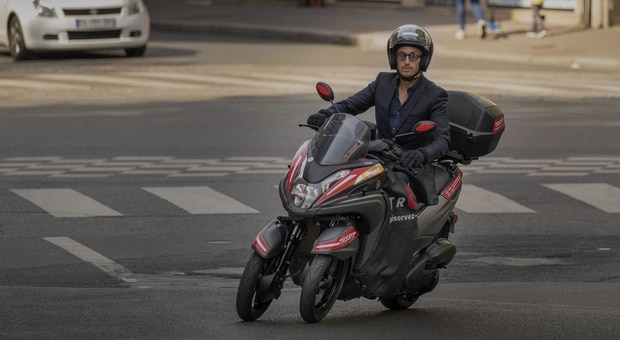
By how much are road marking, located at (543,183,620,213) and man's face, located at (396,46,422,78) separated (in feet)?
16.3

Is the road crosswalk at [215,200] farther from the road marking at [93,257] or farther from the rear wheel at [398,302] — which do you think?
the rear wheel at [398,302]

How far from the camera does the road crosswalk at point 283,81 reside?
A: 2220 centimetres

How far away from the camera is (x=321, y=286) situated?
27.2 ft

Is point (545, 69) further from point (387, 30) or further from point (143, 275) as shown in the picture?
point (143, 275)

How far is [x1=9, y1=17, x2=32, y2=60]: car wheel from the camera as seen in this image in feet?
87.1

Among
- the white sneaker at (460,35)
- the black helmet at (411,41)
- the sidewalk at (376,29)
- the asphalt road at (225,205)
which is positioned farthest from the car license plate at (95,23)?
the black helmet at (411,41)

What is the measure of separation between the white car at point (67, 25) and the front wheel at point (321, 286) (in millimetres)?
18600

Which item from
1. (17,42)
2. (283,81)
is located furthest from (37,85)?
(17,42)

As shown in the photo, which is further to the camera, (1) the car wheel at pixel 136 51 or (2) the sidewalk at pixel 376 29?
(2) the sidewalk at pixel 376 29

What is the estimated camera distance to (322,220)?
8297 millimetres

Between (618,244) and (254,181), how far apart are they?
385 cm

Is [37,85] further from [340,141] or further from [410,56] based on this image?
[340,141]

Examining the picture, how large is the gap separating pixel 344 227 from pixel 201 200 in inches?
217

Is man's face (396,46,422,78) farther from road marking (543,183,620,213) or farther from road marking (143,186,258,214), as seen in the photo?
road marking (543,183,620,213)
